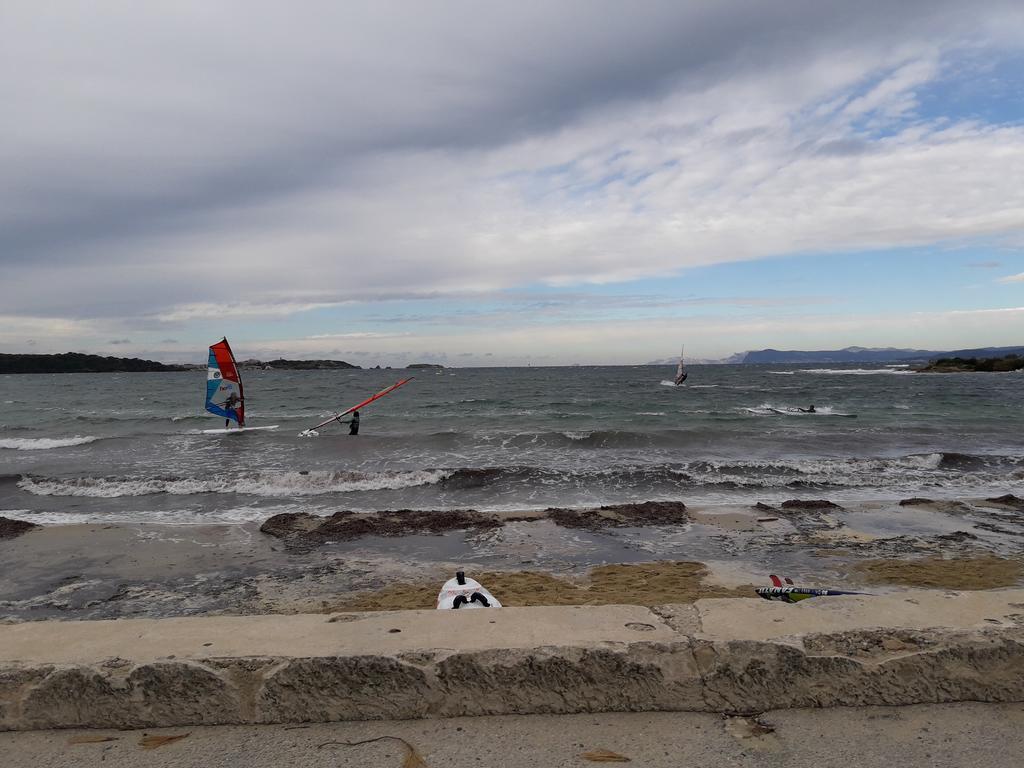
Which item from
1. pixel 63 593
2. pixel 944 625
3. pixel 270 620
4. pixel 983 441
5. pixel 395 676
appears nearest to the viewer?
pixel 395 676

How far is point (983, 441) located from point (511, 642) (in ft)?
77.2

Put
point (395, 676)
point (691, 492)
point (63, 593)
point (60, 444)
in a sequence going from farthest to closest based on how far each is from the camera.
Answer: point (60, 444) < point (691, 492) < point (63, 593) < point (395, 676)

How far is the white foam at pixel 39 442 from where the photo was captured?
74.3 ft

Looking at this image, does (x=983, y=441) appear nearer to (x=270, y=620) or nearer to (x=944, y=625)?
(x=944, y=625)

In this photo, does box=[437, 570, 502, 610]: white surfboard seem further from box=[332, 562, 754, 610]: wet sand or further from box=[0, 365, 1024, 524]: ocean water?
box=[0, 365, 1024, 524]: ocean water

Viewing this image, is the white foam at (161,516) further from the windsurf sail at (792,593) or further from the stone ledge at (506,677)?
the stone ledge at (506,677)

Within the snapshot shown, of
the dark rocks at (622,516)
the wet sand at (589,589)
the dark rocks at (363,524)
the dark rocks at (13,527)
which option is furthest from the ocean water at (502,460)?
the wet sand at (589,589)

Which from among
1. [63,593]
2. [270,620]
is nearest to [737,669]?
[270,620]

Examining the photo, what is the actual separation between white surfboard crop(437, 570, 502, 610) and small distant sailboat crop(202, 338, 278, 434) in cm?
2056

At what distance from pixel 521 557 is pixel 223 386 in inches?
827

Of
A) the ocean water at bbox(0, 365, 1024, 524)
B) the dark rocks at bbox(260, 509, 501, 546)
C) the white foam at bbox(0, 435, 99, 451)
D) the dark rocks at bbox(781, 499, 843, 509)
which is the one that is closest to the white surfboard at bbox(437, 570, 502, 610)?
the dark rocks at bbox(260, 509, 501, 546)

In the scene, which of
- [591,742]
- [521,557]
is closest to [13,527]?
[521,557]

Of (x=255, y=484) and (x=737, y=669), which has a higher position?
(x=737, y=669)

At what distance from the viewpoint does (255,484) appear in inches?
575
